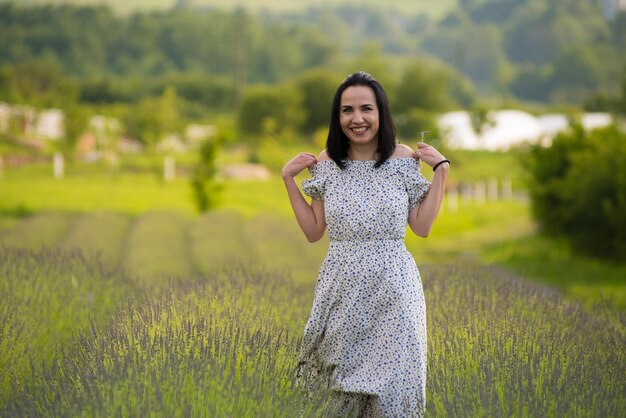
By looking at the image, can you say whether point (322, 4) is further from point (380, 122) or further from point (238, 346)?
point (238, 346)

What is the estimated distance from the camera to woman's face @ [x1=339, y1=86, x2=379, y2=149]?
3631 millimetres

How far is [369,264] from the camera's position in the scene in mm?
3570

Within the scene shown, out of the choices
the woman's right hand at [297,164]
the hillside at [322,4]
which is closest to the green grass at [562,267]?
the woman's right hand at [297,164]

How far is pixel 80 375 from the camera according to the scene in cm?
342

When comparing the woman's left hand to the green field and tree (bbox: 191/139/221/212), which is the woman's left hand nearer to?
the green field

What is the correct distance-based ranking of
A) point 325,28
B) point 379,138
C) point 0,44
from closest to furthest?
point 379,138, point 0,44, point 325,28

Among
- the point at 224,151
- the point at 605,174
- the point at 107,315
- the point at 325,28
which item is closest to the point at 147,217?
the point at 605,174

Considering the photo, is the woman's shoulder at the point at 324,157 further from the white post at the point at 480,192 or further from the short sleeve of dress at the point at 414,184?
the white post at the point at 480,192

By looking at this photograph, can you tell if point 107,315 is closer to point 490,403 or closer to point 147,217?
point 490,403

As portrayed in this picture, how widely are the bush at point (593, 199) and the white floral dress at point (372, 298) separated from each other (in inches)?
372

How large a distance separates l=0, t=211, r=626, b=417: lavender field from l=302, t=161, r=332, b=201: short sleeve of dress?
0.60 m

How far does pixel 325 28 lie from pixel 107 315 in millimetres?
136034

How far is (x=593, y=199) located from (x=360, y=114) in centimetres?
1033

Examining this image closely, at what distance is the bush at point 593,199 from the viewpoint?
41.9 ft
